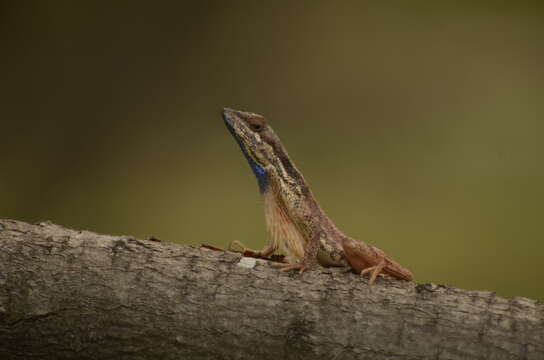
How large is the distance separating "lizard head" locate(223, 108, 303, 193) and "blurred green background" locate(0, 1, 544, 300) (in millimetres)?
1529

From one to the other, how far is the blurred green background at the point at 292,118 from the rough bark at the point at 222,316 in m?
1.93

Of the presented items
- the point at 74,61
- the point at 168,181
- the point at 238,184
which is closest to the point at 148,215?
the point at 168,181

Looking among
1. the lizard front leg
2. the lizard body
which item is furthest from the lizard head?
the lizard front leg

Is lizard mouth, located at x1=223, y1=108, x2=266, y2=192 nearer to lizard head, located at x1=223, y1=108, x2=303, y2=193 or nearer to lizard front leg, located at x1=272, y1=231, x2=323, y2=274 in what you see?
lizard head, located at x1=223, y1=108, x2=303, y2=193

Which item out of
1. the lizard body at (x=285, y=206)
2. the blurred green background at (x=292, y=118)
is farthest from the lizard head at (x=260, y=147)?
the blurred green background at (x=292, y=118)

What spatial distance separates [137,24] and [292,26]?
1.37m

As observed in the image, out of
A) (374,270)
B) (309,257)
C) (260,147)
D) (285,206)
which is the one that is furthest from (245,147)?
(374,270)

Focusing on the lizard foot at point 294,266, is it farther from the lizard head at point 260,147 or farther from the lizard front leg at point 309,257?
the lizard head at point 260,147

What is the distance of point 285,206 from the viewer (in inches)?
111

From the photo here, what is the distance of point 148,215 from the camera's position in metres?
4.38

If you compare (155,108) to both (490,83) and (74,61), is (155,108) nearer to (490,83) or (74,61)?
(74,61)

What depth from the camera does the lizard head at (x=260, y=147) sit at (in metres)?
2.82

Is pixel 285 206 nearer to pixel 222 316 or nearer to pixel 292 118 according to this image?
pixel 222 316

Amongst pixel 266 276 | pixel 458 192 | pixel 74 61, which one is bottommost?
pixel 266 276
